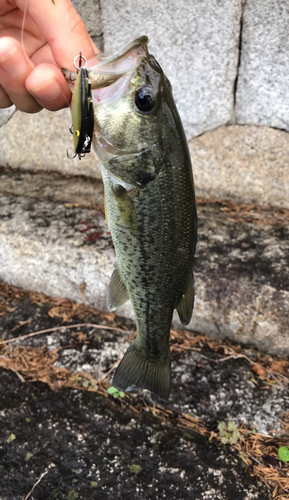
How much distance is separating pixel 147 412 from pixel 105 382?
14.8 inches

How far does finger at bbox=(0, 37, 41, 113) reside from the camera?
4.62 ft

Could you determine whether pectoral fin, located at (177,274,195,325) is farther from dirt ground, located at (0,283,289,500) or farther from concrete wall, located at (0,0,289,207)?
concrete wall, located at (0,0,289,207)

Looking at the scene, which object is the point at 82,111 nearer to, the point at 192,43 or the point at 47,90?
the point at 47,90

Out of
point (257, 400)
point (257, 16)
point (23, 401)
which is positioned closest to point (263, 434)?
point (257, 400)

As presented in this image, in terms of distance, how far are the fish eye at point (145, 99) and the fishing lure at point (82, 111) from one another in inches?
6.5

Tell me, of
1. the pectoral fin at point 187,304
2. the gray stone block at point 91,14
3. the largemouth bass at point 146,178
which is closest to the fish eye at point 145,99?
the largemouth bass at point 146,178

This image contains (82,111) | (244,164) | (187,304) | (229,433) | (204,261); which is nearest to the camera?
(82,111)

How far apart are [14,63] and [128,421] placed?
2.21 meters

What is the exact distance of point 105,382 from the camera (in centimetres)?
286

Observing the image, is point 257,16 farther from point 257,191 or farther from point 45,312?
point 45,312

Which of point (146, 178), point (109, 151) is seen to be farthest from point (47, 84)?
point (146, 178)

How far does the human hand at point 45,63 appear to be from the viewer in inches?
57.6

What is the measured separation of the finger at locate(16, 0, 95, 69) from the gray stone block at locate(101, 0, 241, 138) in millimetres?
1894

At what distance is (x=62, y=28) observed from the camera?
1.57m
